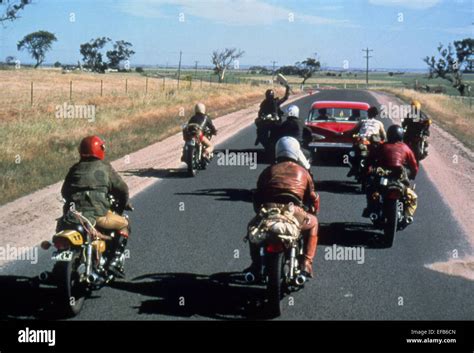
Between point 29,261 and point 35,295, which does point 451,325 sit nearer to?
point 35,295

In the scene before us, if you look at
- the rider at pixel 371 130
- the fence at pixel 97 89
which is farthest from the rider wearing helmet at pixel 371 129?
the fence at pixel 97 89

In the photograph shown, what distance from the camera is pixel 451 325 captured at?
21.9ft

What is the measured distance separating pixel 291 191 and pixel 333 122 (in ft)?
37.6

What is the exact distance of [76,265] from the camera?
7.12 metres

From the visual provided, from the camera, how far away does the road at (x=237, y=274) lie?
736 cm

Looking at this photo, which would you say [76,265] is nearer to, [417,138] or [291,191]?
[291,191]

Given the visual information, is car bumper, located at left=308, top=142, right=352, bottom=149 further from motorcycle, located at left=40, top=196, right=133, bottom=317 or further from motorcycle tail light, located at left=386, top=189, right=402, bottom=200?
motorcycle, located at left=40, top=196, right=133, bottom=317

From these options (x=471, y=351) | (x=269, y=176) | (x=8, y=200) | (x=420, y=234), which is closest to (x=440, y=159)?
(x=420, y=234)

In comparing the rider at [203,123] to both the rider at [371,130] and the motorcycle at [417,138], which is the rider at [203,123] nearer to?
the rider at [371,130]

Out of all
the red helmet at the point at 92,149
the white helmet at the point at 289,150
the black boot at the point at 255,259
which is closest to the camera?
the black boot at the point at 255,259

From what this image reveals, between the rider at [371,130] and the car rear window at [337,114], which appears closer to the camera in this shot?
the rider at [371,130]

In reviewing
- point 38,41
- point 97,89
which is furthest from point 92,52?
point 97,89

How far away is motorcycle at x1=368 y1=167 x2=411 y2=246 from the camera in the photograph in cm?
1018

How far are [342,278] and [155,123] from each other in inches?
865
